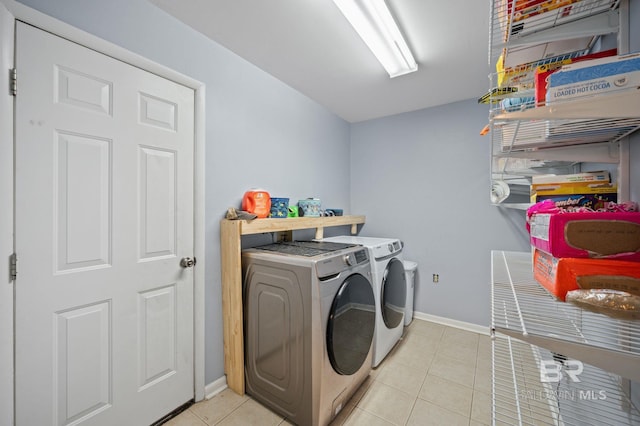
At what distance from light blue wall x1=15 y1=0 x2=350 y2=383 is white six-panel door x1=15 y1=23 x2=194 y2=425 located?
0.45ft

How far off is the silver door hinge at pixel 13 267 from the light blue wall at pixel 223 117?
33.1 inches

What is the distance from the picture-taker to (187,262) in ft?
5.47

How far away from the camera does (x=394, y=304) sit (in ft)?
7.25

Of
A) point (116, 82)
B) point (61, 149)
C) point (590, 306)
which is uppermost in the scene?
point (116, 82)

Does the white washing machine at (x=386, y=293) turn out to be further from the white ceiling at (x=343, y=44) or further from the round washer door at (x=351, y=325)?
the white ceiling at (x=343, y=44)

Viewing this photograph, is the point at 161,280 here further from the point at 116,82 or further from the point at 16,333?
the point at 116,82

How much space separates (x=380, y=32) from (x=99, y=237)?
203 centimetres

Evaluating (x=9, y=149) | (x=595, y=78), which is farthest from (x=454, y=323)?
(x=9, y=149)

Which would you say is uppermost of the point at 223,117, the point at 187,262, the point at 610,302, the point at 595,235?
the point at 223,117

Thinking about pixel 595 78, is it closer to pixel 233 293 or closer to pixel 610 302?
pixel 610 302

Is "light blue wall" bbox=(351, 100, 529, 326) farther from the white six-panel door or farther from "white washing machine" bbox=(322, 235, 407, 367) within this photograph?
the white six-panel door

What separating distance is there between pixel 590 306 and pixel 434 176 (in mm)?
2494

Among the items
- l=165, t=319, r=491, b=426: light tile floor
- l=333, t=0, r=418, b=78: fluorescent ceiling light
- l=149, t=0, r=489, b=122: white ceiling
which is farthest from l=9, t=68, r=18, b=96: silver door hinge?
l=165, t=319, r=491, b=426: light tile floor

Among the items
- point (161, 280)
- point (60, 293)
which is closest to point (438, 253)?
point (161, 280)
